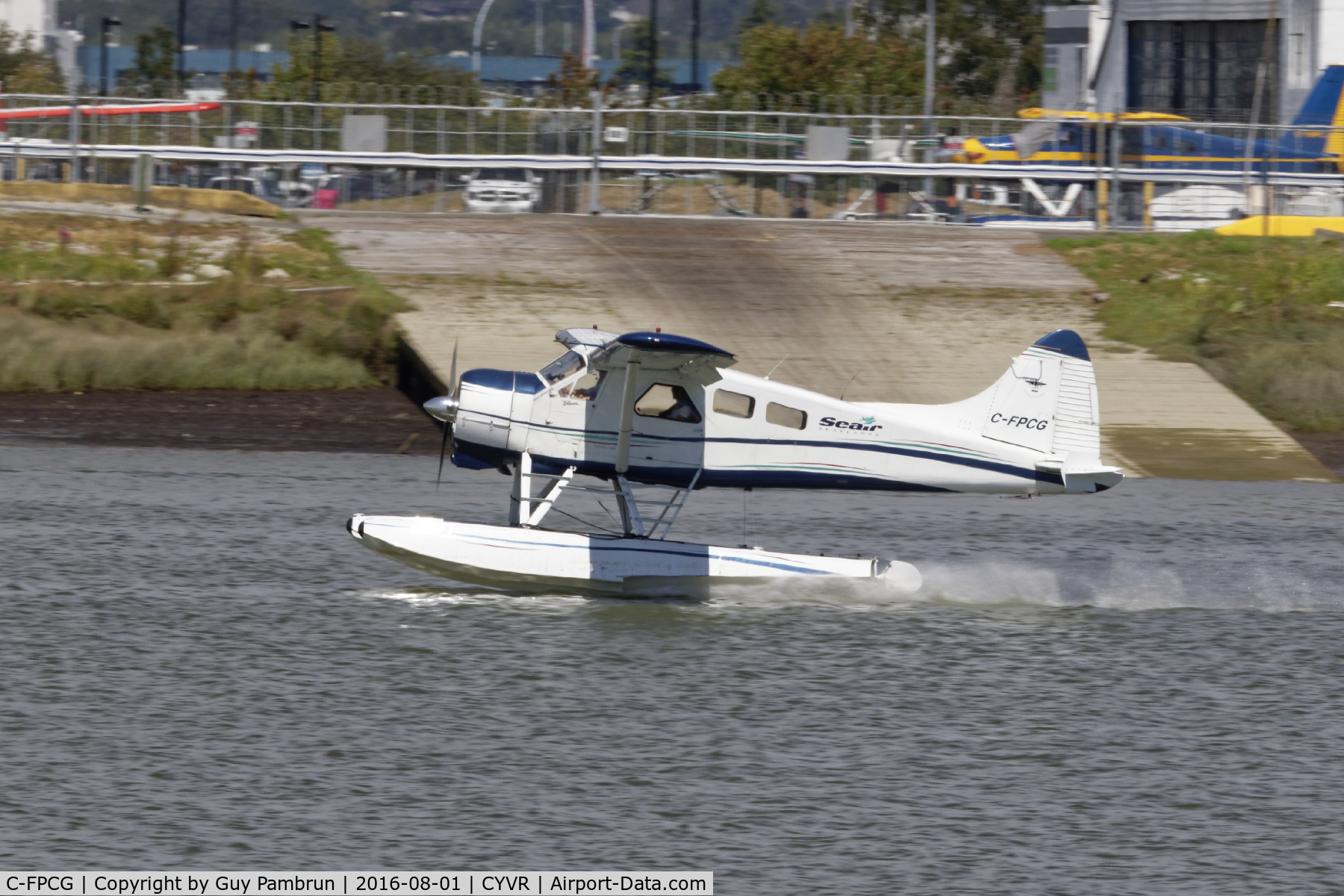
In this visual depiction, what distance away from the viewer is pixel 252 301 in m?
28.0

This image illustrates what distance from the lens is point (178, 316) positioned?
90.8 ft

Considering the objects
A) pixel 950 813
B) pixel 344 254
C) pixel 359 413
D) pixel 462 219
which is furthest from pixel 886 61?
pixel 950 813

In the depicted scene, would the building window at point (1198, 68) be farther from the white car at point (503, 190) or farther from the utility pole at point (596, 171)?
the white car at point (503, 190)

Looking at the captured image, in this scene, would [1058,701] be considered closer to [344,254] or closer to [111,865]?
[111,865]

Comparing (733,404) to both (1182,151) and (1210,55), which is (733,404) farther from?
(1210,55)

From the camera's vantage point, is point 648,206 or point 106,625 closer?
point 106,625

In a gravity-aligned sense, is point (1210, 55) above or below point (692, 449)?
above

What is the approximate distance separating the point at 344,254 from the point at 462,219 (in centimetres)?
535

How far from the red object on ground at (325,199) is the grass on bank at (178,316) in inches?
311

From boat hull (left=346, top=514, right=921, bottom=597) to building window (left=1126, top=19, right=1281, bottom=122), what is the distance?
40.9 m

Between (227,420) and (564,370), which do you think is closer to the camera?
(564,370)

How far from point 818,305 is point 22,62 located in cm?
6760

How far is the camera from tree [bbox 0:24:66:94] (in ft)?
251

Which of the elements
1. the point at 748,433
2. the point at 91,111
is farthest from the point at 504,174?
the point at 748,433
